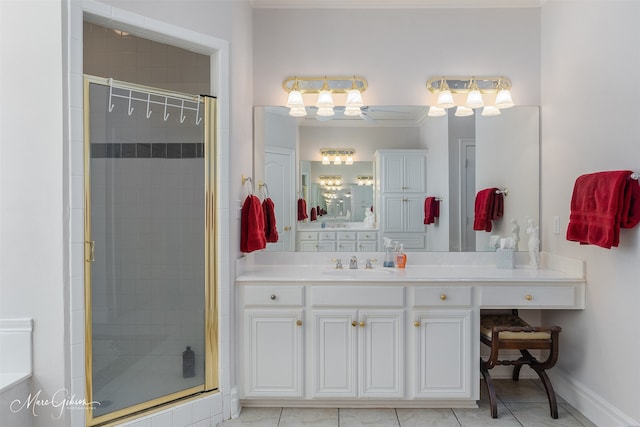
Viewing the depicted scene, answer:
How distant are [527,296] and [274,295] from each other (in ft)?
5.04

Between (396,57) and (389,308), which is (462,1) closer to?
(396,57)

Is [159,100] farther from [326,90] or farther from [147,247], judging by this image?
[326,90]

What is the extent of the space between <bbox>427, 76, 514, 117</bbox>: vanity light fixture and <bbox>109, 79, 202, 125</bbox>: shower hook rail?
1637 millimetres

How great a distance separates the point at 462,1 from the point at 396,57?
597 millimetres

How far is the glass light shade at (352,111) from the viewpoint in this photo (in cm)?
291

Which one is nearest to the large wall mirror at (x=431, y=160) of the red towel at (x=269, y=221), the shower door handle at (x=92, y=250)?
the red towel at (x=269, y=221)

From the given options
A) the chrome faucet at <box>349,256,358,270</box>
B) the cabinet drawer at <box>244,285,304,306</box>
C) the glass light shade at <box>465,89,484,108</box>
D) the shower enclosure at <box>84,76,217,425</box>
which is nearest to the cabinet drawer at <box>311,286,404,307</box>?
the cabinet drawer at <box>244,285,304,306</box>

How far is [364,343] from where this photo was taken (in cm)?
245

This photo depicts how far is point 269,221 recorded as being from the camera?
283 centimetres

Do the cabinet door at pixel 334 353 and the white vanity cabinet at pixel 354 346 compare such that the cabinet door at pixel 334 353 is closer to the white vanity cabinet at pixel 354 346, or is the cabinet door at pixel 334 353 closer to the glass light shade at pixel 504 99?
the white vanity cabinet at pixel 354 346

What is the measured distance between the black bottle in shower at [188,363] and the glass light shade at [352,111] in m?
1.89

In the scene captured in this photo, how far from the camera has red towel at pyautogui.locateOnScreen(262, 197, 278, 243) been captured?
2820mm

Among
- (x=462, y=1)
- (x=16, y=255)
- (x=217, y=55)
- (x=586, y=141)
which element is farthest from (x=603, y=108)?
(x=16, y=255)

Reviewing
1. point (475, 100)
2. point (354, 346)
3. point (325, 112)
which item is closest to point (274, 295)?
point (354, 346)
